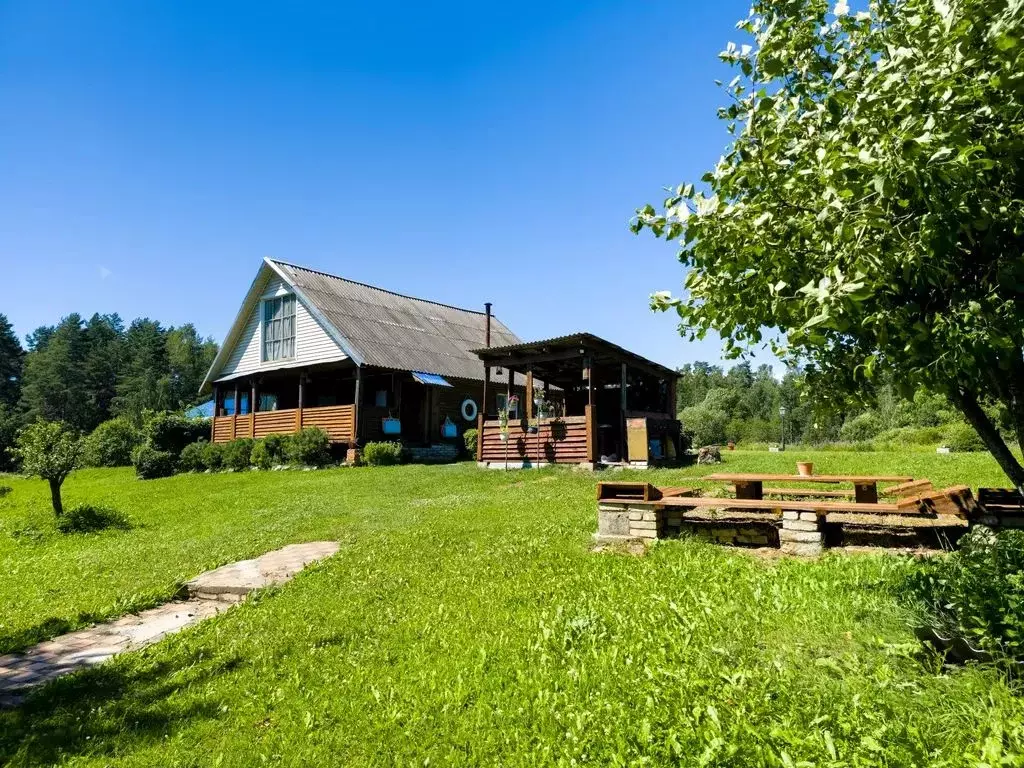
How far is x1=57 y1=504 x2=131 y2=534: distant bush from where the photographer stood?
1242 centimetres

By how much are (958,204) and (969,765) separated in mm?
2377

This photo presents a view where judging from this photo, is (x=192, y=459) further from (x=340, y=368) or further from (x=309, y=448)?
(x=340, y=368)

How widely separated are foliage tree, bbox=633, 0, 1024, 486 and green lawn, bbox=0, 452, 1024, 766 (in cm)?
167

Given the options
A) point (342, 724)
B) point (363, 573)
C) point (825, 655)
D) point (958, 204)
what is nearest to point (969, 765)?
point (825, 655)

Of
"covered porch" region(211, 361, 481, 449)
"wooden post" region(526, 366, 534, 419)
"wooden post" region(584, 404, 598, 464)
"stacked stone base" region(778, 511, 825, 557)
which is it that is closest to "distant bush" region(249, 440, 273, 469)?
"covered porch" region(211, 361, 481, 449)

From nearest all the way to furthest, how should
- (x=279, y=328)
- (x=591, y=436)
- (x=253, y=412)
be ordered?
(x=591, y=436) → (x=253, y=412) → (x=279, y=328)

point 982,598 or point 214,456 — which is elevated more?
point 214,456

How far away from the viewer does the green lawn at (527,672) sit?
3027 millimetres

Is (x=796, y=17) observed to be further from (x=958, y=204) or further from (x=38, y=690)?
(x=38, y=690)

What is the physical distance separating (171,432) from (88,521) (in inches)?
678

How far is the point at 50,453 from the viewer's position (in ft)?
44.8

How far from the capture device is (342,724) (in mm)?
3611

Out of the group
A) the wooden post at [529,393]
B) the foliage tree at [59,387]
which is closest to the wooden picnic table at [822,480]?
the wooden post at [529,393]

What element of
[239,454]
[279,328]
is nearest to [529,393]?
[239,454]
